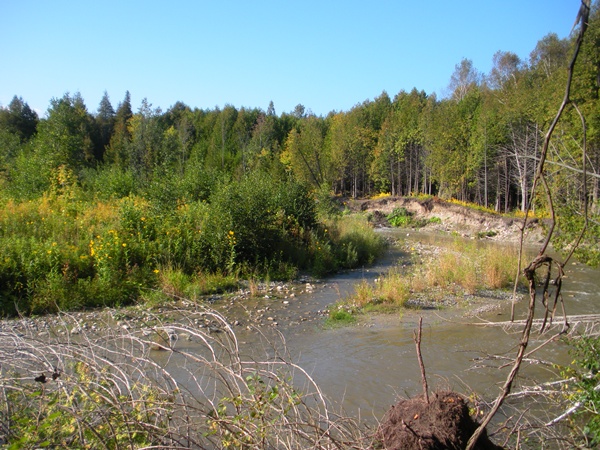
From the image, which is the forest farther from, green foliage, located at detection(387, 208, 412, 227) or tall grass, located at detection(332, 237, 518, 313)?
green foliage, located at detection(387, 208, 412, 227)

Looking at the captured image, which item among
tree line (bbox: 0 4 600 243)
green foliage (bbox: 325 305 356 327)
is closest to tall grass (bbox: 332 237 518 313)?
green foliage (bbox: 325 305 356 327)

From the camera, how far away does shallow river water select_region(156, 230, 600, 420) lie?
6930mm

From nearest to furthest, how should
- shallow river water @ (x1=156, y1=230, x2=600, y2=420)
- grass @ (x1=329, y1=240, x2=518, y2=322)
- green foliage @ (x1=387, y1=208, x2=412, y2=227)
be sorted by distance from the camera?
shallow river water @ (x1=156, y1=230, x2=600, y2=420)
grass @ (x1=329, y1=240, x2=518, y2=322)
green foliage @ (x1=387, y1=208, x2=412, y2=227)

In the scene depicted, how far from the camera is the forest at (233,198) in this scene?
1077 centimetres

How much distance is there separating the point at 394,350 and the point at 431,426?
260 inches

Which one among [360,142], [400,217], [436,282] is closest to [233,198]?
[436,282]

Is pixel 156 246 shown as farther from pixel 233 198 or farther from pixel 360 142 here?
pixel 360 142

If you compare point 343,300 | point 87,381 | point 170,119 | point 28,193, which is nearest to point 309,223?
point 343,300

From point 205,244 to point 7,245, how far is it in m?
5.10

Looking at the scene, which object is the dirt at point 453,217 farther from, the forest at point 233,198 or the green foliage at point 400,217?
the forest at point 233,198

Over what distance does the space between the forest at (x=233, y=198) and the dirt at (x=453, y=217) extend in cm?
311

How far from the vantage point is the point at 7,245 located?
1152 centimetres

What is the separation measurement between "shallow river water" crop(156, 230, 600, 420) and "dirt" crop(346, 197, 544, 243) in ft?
55.4

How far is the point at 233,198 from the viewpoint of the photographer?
15.1 m
